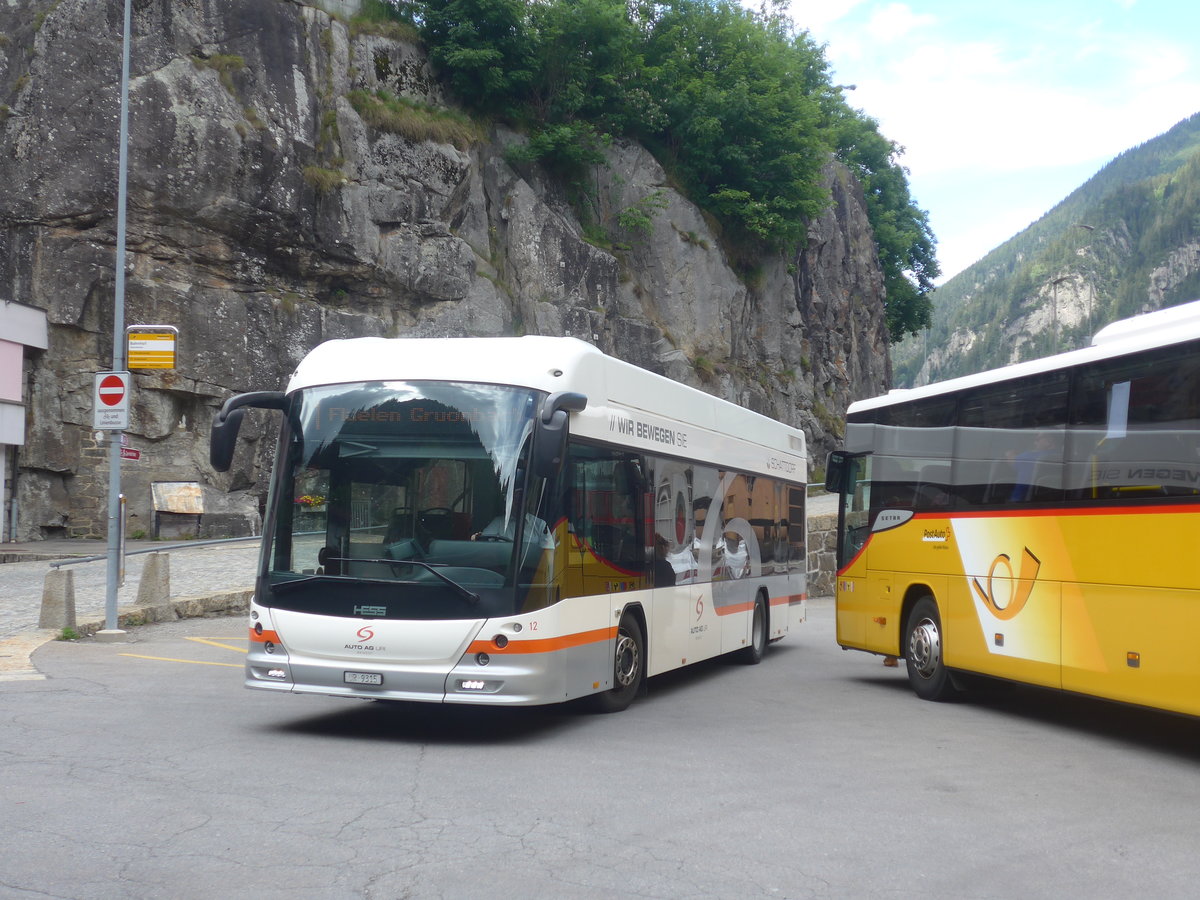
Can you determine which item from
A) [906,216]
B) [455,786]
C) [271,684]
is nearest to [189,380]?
[271,684]

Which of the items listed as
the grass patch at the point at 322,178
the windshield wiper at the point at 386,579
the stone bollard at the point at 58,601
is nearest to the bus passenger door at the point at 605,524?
the windshield wiper at the point at 386,579

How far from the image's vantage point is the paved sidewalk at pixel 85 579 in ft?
46.6

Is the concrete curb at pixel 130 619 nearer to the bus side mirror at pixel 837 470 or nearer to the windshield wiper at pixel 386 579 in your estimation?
the windshield wiper at pixel 386 579

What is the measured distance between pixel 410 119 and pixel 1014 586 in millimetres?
31330

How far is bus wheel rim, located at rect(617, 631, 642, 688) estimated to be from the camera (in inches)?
412

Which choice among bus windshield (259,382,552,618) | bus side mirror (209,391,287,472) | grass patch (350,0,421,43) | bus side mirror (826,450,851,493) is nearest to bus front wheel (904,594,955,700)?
bus side mirror (826,450,851,493)

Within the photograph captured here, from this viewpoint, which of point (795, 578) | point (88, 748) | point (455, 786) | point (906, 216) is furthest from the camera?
point (906, 216)

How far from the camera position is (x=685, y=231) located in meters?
46.3

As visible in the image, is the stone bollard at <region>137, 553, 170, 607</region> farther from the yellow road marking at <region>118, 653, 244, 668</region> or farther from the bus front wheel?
the bus front wheel

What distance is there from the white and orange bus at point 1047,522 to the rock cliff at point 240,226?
23.8m

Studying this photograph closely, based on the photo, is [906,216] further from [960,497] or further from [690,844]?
[690,844]

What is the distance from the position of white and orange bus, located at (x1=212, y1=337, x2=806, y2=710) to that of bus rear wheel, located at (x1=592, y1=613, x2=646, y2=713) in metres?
0.16

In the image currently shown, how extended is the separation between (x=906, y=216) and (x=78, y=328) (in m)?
54.1

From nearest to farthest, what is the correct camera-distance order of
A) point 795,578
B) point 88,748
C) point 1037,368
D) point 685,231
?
point 88,748
point 1037,368
point 795,578
point 685,231
